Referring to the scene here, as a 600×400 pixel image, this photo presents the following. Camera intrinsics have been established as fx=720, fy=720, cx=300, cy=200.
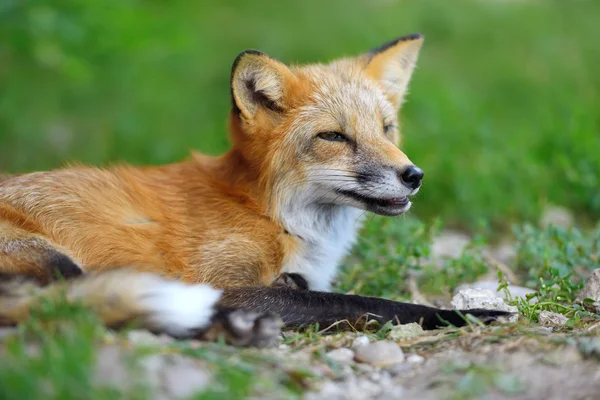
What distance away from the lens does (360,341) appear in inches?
132

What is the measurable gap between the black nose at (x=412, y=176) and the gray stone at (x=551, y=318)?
94cm

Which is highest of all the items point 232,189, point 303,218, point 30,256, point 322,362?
point 232,189

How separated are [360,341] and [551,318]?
108 cm

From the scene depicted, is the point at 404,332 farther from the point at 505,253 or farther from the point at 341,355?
the point at 505,253

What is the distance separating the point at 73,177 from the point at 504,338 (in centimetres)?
248

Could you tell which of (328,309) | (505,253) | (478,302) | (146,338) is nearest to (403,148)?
(505,253)

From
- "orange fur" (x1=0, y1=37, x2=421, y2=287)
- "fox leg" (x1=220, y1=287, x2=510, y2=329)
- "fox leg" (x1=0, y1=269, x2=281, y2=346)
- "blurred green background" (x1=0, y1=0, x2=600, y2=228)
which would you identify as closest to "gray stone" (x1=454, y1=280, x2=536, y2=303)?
"fox leg" (x1=220, y1=287, x2=510, y2=329)

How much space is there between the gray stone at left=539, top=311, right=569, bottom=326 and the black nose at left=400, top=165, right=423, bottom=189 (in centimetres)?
94

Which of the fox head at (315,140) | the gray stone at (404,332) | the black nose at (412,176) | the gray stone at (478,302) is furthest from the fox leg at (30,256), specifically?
the gray stone at (478,302)

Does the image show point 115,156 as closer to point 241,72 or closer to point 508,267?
point 241,72

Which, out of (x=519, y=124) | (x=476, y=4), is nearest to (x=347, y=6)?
(x=476, y=4)

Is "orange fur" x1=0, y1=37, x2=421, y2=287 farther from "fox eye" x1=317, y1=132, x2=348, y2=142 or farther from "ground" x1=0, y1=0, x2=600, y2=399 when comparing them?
"ground" x1=0, y1=0, x2=600, y2=399

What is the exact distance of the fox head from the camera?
3980 mm

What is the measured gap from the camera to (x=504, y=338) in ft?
10.5
